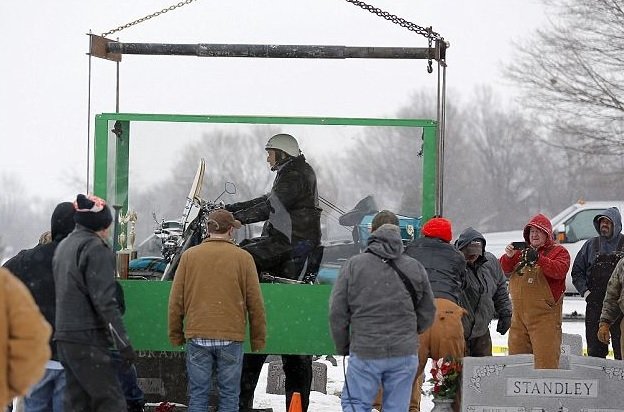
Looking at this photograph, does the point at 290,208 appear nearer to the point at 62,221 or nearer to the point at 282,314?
the point at 282,314

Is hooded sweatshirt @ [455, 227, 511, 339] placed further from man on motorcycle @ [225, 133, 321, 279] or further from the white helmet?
the white helmet

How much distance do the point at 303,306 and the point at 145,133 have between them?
1.88m

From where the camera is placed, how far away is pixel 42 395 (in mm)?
7578

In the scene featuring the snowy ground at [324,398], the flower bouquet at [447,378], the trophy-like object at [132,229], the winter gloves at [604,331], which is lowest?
the snowy ground at [324,398]

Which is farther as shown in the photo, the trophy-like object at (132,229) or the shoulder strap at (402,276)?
the trophy-like object at (132,229)

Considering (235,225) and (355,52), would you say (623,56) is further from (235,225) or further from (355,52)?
(235,225)

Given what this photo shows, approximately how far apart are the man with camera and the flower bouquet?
2915mm

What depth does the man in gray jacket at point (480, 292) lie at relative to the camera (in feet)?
31.0

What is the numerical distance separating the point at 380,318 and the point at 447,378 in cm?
157

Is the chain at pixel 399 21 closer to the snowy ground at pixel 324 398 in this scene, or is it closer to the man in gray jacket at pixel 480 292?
the man in gray jacket at pixel 480 292

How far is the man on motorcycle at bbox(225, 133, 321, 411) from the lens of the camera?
9398 mm

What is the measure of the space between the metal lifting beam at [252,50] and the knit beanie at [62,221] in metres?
2.54

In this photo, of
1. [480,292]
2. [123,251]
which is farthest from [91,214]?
[480,292]

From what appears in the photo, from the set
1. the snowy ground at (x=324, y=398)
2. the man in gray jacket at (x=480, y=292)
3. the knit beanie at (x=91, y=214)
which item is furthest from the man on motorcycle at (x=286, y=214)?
the knit beanie at (x=91, y=214)
